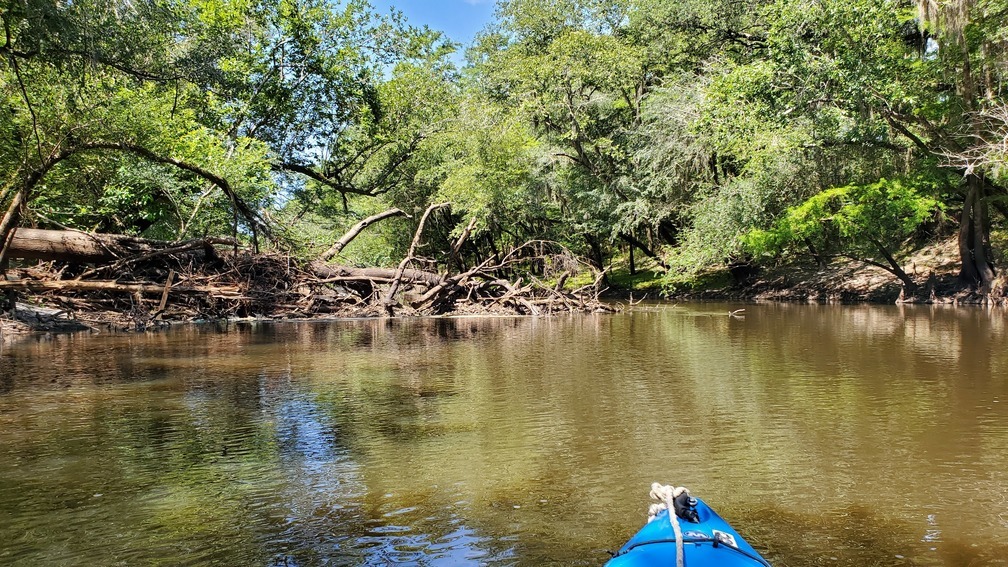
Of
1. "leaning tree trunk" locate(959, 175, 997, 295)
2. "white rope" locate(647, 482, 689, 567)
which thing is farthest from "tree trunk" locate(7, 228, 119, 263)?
"leaning tree trunk" locate(959, 175, 997, 295)

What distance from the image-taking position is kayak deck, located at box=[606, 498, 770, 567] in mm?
2926

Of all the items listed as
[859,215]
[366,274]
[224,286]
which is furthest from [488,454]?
[859,215]

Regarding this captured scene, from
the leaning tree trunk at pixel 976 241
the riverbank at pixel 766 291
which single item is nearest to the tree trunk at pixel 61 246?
the riverbank at pixel 766 291

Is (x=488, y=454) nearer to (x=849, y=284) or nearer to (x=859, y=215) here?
(x=859, y=215)

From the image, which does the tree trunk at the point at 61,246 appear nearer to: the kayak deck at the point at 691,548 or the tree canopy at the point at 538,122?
the tree canopy at the point at 538,122

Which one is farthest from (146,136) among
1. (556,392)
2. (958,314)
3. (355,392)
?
(958,314)

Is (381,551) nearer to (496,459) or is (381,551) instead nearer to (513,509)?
(513,509)

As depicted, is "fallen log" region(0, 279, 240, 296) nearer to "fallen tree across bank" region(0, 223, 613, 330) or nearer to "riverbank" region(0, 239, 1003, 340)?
"fallen tree across bank" region(0, 223, 613, 330)

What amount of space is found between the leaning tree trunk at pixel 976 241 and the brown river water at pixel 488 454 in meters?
12.5

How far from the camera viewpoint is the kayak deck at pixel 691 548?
2.93 metres

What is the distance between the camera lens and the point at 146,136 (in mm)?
15188

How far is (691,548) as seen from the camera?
3014mm

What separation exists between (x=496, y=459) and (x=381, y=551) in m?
1.99

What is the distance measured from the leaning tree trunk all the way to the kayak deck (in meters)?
23.6
